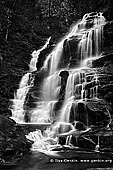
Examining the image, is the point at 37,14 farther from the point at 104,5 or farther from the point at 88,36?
the point at 88,36

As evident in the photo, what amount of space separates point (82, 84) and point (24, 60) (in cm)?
1437

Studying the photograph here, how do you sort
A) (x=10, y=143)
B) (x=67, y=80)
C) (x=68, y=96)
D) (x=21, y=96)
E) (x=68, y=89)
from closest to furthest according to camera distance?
1. (x=10, y=143)
2. (x=68, y=96)
3. (x=68, y=89)
4. (x=67, y=80)
5. (x=21, y=96)

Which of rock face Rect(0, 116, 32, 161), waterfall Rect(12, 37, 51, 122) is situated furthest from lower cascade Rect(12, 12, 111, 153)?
rock face Rect(0, 116, 32, 161)

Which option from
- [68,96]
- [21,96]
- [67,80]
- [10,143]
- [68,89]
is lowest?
[10,143]

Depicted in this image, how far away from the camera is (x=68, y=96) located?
65.9 feet

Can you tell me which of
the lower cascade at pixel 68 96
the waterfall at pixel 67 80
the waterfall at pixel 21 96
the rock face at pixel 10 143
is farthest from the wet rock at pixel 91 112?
the waterfall at pixel 21 96

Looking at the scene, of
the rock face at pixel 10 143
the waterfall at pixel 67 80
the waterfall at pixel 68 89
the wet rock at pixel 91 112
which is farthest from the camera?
the waterfall at pixel 67 80

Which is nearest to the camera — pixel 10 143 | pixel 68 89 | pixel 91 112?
pixel 10 143

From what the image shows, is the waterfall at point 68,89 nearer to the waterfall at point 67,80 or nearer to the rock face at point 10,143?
the waterfall at point 67,80

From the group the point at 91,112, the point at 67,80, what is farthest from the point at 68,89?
the point at 91,112

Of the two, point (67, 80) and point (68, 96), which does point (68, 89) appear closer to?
point (68, 96)

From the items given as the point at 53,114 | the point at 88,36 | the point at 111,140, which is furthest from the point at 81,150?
the point at 88,36

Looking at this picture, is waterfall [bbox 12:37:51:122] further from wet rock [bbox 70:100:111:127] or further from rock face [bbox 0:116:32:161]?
rock face [bbox 0:116:32:161]

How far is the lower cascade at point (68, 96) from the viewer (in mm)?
15309
